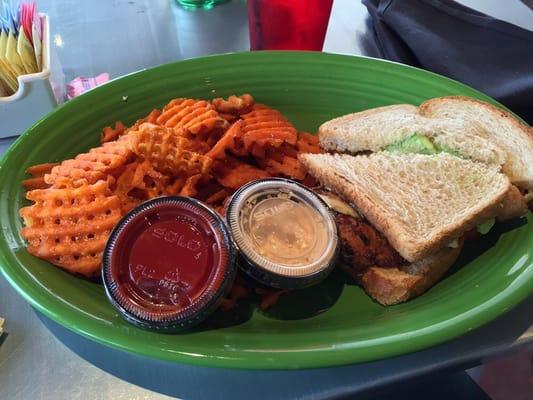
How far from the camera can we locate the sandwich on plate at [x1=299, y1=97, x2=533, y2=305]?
1111 mm

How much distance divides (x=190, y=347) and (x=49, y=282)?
0.33 m

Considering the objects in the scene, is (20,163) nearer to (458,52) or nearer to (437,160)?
(437,160)

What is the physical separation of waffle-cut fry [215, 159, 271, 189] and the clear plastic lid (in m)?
0.12

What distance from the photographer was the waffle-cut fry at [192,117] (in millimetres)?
1250

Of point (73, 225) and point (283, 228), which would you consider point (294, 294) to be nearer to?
point (283, 228)

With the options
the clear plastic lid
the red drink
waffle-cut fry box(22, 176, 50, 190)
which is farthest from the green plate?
the red drink

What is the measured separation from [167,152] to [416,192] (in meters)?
0.59

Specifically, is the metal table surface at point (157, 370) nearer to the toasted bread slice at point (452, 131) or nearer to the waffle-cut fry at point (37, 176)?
the waffle-cut fry at point (37, 176)

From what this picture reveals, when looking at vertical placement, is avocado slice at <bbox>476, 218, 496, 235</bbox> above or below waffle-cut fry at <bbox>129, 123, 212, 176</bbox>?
below

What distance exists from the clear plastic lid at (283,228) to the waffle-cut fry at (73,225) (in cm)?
27

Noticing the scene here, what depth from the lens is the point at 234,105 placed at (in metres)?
1.39

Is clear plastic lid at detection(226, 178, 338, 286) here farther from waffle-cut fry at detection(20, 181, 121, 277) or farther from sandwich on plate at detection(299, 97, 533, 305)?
waffle-cut fry at detection(20, 181, 121, 277)

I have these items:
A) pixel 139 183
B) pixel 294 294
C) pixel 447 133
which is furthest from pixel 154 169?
pixel 447 133

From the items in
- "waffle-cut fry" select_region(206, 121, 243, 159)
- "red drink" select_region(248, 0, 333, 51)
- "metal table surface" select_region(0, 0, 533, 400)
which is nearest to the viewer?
"metal table surface" select_region(0, 0, 533, 400)
